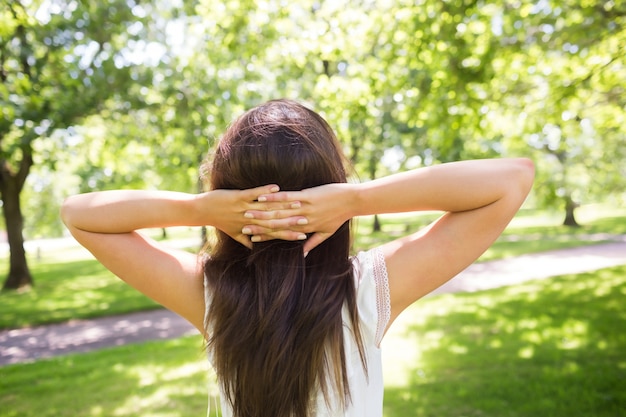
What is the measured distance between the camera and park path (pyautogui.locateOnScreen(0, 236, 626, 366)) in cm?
822

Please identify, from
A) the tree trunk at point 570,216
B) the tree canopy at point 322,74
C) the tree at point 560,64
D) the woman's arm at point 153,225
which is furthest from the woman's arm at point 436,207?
the tree trunk at point 570,216

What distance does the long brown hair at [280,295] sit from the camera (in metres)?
1.42

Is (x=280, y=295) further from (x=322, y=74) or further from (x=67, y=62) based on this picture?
(x=67, y=62)

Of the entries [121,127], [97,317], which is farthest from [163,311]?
[121,127]

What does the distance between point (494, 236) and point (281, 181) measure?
0.69 metres

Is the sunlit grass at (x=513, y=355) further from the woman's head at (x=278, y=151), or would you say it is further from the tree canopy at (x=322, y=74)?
the woman's head at (x=278, y=151)

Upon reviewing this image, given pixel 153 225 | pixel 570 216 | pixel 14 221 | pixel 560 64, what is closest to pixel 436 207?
pixel 153 225

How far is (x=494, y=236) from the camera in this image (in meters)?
1.50

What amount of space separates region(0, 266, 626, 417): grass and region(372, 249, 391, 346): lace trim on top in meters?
3.53

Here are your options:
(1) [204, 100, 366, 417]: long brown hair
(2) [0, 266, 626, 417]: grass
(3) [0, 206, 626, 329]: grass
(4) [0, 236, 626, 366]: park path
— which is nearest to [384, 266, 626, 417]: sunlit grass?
(2) [0, 266, 626, 417]: grass

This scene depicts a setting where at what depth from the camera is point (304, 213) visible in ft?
4.56

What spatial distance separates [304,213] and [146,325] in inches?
355

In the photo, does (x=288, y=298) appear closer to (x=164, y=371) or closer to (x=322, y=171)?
(x=322, y=171)

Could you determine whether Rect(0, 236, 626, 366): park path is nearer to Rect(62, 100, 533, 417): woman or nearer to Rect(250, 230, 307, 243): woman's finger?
Rect(62, 100, 533, 417): woman
